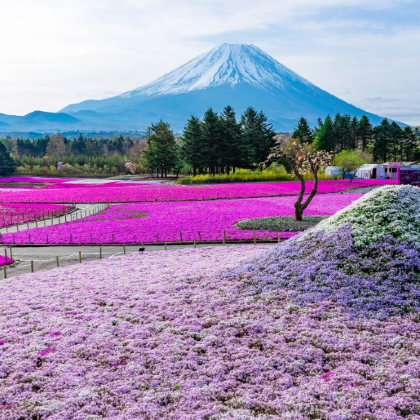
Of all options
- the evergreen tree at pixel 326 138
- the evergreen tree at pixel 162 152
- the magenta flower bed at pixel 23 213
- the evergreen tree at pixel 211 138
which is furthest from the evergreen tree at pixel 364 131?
the magenta flower bed at pixel 23 213

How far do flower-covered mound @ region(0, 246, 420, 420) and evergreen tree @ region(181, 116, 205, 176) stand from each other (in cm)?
7864

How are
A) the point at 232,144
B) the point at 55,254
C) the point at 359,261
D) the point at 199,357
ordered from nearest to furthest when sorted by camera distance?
1. the point at 199,357
2. the point at 359,261
3. the point at 55,254
4. the point at 232,144

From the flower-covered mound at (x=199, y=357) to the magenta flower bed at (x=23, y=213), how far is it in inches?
1178

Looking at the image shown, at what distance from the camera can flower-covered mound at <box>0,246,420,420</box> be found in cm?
934

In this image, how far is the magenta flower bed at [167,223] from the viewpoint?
32969 millimetres

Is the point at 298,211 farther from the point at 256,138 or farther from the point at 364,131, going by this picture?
the point at 364,131

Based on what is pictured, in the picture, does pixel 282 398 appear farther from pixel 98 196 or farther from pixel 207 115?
pixel 207 115

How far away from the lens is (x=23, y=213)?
4878 centimetres

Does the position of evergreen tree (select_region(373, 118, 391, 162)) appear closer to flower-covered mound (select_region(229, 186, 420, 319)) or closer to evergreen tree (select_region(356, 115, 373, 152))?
evergreen tree (select_region(356, 115, 373, 152))

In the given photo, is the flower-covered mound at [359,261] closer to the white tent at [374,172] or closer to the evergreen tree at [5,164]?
the white tent at [374,172]

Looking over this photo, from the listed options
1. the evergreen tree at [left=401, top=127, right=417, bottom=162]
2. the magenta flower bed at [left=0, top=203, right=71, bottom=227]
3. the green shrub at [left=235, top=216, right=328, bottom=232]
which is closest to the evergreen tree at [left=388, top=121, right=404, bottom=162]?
the evergreen tree at [left=401, top=127, right=417, bottom=162]

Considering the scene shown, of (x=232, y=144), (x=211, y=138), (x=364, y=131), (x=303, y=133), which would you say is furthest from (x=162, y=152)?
(x=364, y=131)

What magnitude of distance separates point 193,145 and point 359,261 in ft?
266

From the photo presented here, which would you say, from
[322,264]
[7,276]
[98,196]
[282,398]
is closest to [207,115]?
[98,196]
